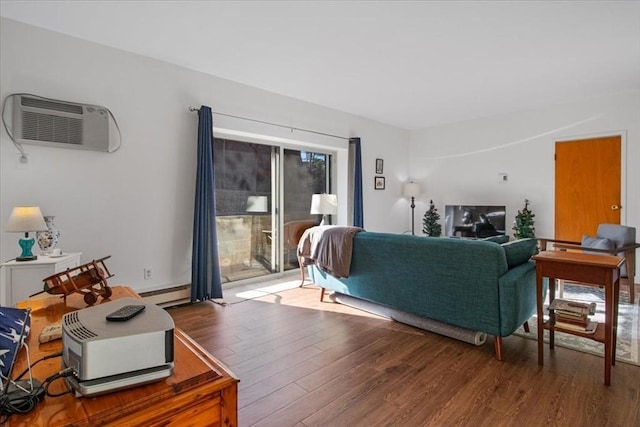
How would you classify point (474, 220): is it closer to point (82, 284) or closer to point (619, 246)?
point (619, 246)

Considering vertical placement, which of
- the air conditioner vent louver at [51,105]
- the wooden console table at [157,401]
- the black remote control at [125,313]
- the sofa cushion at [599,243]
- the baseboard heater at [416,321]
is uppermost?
the air conditioner vent louver at [51,105]

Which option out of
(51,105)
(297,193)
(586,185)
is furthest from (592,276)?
(51,105)

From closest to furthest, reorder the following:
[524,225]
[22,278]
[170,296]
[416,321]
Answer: [22,278] → [416,321] → [170,296] → [524,225]

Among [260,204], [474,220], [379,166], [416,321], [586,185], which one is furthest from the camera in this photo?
[379,166]

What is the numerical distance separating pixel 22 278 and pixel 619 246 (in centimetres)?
542

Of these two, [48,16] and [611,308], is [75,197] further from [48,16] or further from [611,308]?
[611,308]

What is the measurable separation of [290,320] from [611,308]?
7.69 feet

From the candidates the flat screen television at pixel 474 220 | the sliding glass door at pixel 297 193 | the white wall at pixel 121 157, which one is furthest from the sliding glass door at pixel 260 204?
the flat screen television at pixel 474 220

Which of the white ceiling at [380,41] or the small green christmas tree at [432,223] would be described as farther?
the small green christmas tree at [432,223]

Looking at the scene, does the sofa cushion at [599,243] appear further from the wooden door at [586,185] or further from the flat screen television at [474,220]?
the flat screen television at [474,220]

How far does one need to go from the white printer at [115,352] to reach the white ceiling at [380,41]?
95.4 inches

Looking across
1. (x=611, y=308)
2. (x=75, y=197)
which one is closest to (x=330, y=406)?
(x=611, y=308)

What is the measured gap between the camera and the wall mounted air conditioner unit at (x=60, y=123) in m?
2.68

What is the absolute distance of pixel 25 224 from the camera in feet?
7.84
